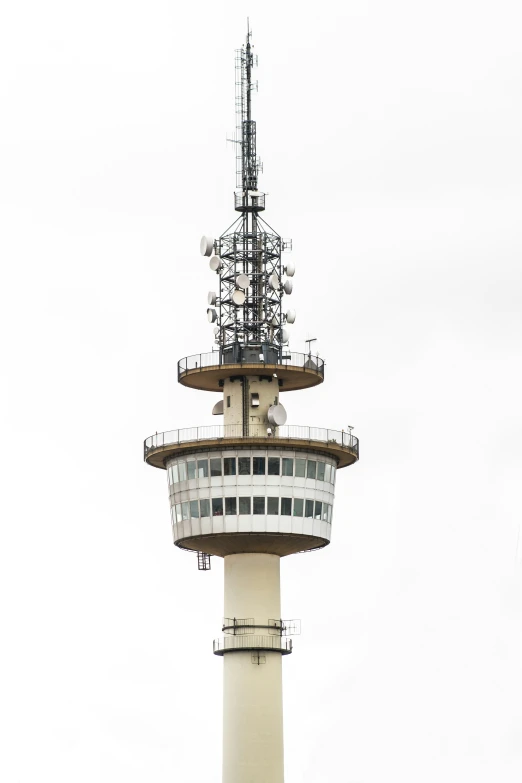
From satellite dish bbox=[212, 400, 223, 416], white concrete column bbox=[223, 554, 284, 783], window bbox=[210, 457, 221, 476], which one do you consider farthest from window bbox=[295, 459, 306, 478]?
satellite dish bbox=[212, 400, 223, 416]

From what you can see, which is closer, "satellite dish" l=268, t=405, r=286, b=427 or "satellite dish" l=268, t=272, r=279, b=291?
"satellite dish" l=268, t=405, r=286, b=427

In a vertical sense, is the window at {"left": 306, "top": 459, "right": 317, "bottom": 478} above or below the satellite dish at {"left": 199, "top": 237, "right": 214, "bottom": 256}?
below

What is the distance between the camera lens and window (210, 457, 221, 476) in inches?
5133

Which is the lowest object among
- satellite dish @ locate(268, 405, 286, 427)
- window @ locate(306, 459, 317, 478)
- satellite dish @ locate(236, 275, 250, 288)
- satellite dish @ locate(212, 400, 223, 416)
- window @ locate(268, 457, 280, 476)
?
window @ locate(268, 457, 280, 476)

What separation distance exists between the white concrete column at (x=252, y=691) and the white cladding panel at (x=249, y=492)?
271 cm

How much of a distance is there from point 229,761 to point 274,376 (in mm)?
21773

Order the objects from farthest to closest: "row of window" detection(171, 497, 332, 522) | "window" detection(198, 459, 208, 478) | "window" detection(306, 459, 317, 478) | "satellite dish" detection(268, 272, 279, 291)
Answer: "satellite dish" detection(268, 272, 279, 291) < "window" detection(306, 459, 317, 478) < "window" detection(198, 459, 208, 478) < "row of window" detection(171, 497, 332, 522)

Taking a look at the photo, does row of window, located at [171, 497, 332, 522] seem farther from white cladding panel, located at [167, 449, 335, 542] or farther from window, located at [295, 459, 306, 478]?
window, located at [295, 459, 306, 478]

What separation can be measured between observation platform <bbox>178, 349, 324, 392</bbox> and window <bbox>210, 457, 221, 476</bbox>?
4.90 metres

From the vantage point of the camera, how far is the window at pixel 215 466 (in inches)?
5133

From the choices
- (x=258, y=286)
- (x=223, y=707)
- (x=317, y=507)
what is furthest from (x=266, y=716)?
(x=258, y=286)

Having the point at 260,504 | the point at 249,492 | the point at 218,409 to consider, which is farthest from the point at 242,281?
the point at 260,504

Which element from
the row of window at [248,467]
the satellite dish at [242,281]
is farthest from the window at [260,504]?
the satellite dish at [242,281]

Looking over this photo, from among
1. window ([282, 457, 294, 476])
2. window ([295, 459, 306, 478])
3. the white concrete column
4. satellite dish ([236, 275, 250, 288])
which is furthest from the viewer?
satellite dish ([236, 275, 250, 288])
